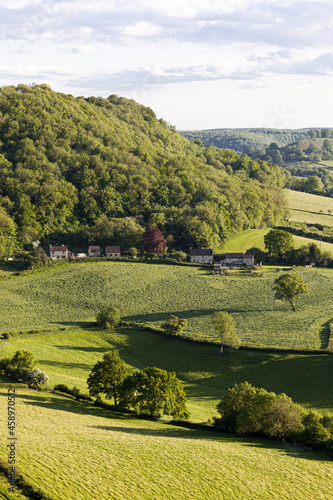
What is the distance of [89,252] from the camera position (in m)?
114

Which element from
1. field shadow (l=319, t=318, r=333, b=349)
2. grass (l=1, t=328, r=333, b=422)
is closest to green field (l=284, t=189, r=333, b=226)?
field shadow (l=319, t=318, r=333, b=349)

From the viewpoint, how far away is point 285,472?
112 ft

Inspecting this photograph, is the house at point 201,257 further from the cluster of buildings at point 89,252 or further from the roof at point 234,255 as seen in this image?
the cluster of buildings at point 89,252

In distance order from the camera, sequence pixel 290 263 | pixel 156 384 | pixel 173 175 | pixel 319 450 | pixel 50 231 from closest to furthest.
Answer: pixel 319 450 < pixel 156 384 < pixel 290 263 < pixel 50 231 < pixel 173 175

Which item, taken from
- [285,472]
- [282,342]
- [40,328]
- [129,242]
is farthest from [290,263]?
[285,472]

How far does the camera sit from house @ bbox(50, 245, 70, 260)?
110 metres

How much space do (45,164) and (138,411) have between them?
103652mm

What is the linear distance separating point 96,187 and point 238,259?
49.9 metres

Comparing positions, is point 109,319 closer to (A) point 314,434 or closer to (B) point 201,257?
(A) point 314,434

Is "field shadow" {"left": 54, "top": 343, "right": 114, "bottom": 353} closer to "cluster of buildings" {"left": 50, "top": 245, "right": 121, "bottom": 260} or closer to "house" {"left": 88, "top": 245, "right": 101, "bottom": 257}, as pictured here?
"cluster of buildings" {"left": 50, "top": 245, "right": 121, "bottom": 260}

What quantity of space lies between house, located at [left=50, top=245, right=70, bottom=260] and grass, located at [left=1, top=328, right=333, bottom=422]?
41.7 metres

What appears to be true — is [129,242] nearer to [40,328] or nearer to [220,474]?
[40,328]

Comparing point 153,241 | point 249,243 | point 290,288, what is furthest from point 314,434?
point 249,243

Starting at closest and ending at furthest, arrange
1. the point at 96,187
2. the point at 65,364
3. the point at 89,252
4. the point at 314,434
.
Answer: the point at 314,434 < the point at 65,364 < the point at 89,252 < the point at 96,187
